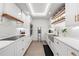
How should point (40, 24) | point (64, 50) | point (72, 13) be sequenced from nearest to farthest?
point (64, 50) → point (72, 13) → point (40, 24)

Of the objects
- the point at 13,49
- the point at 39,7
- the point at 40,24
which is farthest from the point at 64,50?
the point at 40,24

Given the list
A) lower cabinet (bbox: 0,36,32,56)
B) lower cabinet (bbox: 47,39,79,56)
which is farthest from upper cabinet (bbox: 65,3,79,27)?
lower cabinet (bbox: 0,36,32,56)

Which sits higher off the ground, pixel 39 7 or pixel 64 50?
pixel 39 7

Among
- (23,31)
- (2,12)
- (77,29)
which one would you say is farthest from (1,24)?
(23,31)

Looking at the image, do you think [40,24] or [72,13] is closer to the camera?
[72,13]

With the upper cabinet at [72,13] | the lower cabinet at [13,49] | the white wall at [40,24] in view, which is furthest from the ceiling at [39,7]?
the white wall at [40,24]

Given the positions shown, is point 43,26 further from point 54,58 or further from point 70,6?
point 54,58

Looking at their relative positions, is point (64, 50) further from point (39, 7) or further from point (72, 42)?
point (39, 7)

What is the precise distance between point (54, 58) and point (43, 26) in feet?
29.4

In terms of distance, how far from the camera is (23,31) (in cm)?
591

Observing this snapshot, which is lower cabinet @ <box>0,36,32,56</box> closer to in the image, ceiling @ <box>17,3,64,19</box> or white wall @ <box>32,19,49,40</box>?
ceiling @ <box>17,3,64,19</box>

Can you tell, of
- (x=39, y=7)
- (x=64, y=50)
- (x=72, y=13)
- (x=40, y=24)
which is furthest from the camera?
(x=40, y=24)

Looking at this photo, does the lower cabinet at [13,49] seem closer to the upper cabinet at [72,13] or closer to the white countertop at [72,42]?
the white countertop at [72,42]

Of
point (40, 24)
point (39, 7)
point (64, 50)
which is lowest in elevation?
point (64, 50)
